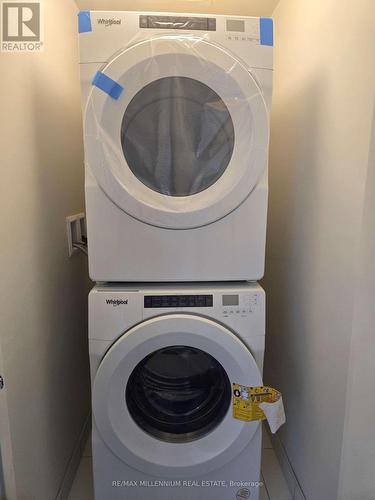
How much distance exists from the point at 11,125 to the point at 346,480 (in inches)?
55.8

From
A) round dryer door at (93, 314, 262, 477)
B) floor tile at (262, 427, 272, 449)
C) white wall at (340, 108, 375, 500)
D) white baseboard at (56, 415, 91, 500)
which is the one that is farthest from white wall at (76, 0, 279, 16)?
floor tile at (262, 427, 272, 449)

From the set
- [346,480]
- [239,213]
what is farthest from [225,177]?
[346,480]

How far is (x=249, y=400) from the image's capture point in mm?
1067

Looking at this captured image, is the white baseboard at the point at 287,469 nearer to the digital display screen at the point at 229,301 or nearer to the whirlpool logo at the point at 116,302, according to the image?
the digital display screen at the point at 229,301

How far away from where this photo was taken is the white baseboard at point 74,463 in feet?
4.33

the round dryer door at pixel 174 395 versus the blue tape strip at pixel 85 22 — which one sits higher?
the blue tape strip at pixel 85 22

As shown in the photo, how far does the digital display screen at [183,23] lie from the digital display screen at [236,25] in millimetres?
44

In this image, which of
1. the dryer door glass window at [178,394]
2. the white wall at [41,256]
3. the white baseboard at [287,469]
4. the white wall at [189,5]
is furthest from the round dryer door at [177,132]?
the white baseboard at [287,469]

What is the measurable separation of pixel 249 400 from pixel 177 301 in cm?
39

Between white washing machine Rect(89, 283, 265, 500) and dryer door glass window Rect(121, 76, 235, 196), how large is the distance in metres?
0.35

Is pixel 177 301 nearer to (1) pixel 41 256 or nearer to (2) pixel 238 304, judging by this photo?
(2) pixel 238 304

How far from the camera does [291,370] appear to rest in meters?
1.39

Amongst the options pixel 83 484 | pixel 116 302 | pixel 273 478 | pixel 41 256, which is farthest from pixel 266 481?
pixel 41 256

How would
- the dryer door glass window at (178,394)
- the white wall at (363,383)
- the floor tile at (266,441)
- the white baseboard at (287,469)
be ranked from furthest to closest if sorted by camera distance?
the floor tile at (266,441)
the white baseboard at (287,469)
the dryer door glass window at (178,394)
the white wall at (363,383)
